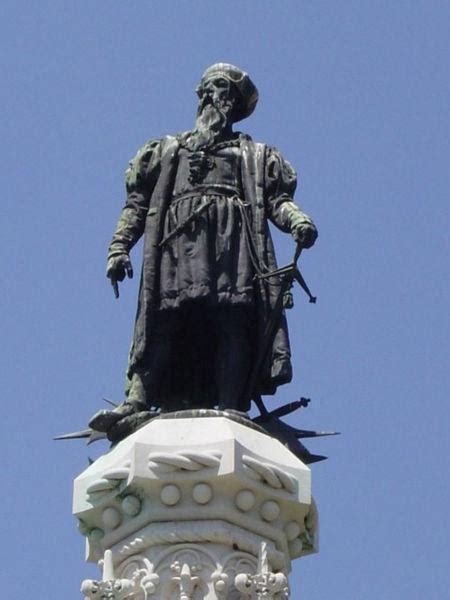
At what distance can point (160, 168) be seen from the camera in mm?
25828

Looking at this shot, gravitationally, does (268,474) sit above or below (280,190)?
below

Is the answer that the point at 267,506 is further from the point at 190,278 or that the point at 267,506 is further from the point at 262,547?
the point at 190,278

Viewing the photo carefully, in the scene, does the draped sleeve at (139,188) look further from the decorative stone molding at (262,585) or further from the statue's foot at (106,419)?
the decorative stone molding at (262,585)

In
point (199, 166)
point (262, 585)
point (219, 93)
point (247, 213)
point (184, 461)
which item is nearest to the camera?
point (262, 585)

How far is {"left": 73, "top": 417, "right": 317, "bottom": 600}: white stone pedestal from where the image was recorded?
2320 cm

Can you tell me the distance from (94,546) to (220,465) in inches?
56.8

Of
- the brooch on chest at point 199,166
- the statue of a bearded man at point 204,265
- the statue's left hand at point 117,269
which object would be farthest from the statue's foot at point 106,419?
the brooch on chest at point 199,166

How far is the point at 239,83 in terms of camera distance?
26.2 metres

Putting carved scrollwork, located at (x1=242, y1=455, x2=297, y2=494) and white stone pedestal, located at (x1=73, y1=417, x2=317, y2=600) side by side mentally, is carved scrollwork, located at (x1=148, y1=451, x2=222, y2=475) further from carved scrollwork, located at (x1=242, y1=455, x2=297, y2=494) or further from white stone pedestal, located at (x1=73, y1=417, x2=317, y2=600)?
carved scrollwork, located at (x1=242, y1=455, x2=297, y2=494)

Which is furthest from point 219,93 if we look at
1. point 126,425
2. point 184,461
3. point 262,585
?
point 262,585

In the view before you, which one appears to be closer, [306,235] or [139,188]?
[306,235]

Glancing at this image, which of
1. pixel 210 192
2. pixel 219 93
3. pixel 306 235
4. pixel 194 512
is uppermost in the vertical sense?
pixel 219 93

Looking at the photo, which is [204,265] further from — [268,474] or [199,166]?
[268,474]

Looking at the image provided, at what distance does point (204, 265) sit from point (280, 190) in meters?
1.25
